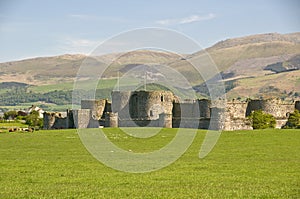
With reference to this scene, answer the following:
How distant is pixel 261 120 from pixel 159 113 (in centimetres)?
1043

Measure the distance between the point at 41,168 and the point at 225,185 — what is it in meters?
8.43

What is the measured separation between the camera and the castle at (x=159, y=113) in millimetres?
53094

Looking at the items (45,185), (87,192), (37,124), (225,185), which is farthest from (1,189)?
(37,124)

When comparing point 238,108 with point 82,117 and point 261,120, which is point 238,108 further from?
point 82,117

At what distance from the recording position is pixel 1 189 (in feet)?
54.2

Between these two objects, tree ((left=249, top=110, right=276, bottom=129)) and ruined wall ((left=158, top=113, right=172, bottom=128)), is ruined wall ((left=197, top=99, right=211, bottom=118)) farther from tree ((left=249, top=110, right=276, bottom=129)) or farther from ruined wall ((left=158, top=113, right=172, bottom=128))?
tree ((left=249, top=110, right=276, bottom=129))

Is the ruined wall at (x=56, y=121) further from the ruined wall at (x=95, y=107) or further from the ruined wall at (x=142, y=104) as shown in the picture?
the ruined wall at (x=142, y=104)

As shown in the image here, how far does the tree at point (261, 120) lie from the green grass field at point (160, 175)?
2028 centimetres

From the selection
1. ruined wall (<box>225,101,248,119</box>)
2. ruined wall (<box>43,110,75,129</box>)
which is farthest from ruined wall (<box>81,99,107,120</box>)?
ruined wall (<box>225,101,248,119</box>)

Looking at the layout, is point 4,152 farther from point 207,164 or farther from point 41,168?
point 207,164

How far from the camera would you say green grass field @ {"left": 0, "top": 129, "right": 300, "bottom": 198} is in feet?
51.9

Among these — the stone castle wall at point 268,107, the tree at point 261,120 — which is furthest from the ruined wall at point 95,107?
the stone castle wall at point 268,107

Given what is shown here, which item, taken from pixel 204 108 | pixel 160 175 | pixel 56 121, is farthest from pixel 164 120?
pixel 160 175

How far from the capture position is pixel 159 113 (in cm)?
5619
